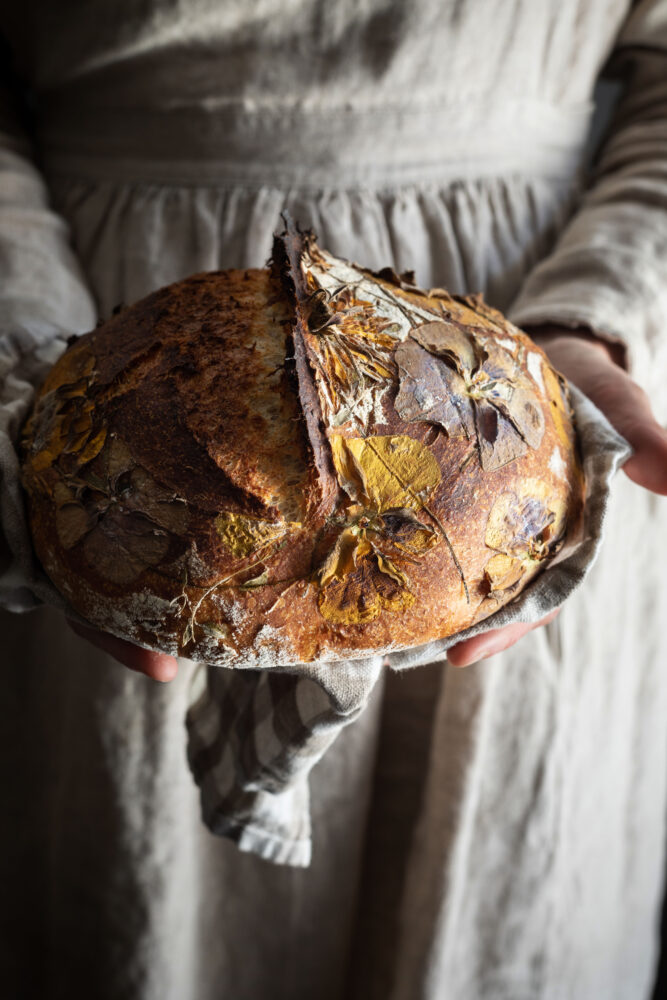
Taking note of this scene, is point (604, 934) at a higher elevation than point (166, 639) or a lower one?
lower

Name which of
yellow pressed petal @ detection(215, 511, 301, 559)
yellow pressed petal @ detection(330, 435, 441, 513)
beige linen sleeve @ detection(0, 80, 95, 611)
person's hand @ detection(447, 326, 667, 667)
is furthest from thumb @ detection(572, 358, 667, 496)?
beige linen sleeve @ detection(0, 80, 95, 611)

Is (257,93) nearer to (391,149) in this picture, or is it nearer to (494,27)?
(391,149)

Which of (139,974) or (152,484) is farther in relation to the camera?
(139,974)

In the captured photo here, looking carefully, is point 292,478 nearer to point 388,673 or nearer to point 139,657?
point 139,657

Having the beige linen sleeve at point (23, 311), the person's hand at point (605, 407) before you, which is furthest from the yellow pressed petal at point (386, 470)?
the beige linen sleeve at point (23, 311)

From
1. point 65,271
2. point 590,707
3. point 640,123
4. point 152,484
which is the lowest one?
point 590,707

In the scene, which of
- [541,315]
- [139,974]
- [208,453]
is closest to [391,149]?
[541,315]
